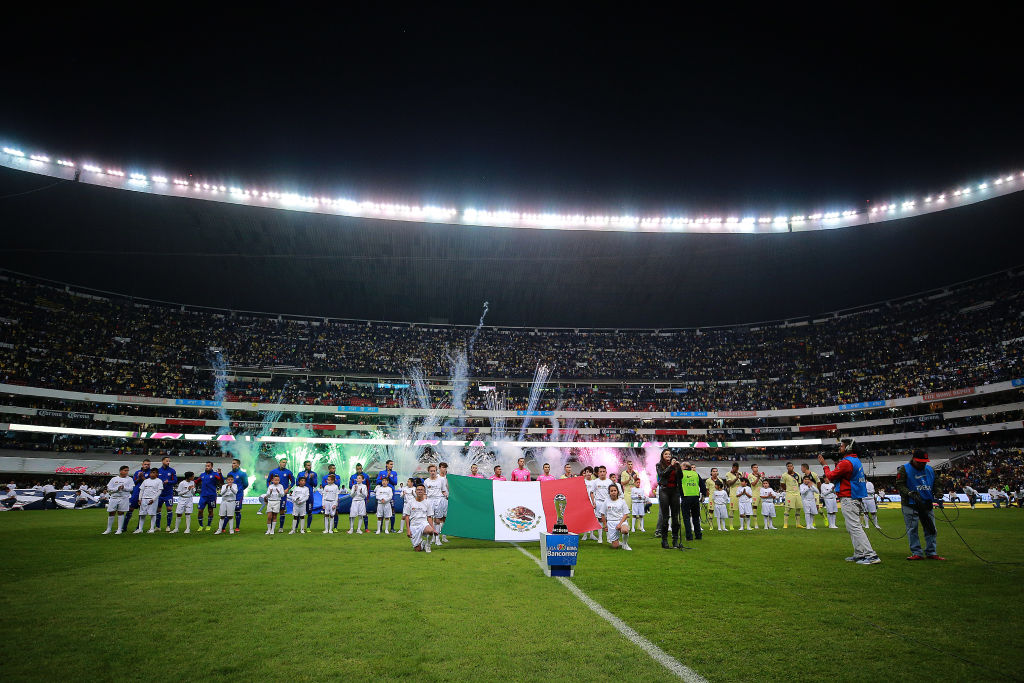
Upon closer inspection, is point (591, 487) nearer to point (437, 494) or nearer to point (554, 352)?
point (437, 494)

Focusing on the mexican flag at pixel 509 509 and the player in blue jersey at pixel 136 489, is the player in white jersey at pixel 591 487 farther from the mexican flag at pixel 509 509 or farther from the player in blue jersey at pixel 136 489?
the player in blue jersey at pixel 136 489

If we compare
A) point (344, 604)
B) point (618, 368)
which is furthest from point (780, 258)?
point (344, 604)

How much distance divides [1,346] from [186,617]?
5276 cm

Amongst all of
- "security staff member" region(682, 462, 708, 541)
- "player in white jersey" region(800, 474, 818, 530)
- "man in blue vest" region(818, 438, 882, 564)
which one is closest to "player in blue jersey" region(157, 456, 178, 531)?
"security staff member" region(682, 462, 708, 541)

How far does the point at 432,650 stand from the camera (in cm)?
434

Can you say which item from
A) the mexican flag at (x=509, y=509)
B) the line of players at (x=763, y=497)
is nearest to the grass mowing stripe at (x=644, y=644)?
the mexican flag at (x=509, y=509)

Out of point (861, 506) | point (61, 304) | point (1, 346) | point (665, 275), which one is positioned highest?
point (665, 275)

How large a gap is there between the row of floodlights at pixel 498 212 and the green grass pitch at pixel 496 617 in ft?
112

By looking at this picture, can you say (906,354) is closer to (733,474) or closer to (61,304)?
(733,474)

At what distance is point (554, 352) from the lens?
61969 mm

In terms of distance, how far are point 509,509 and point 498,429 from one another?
41.8 meters

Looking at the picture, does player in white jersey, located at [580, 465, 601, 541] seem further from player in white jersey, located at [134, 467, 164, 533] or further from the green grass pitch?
player in white jersey, located at [134, 467, 164, 533]

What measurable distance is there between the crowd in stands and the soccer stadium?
332 millimetres

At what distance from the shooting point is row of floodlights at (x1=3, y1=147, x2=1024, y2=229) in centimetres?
3738
